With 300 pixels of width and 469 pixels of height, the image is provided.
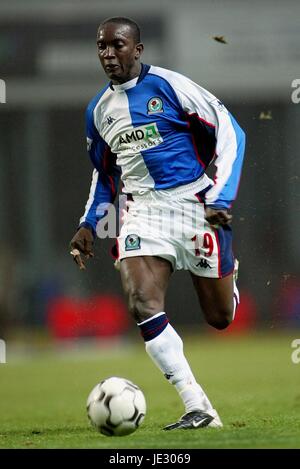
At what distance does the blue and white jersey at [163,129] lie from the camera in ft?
23.5

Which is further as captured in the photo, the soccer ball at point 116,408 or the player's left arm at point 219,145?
the player's left arm at point 219,145

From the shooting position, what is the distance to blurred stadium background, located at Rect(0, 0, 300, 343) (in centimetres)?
1781

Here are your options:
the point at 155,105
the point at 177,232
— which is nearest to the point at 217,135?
the point at 155,105

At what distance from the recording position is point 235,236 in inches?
675

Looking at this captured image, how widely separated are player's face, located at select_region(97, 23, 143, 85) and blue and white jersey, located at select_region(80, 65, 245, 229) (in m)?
0.13

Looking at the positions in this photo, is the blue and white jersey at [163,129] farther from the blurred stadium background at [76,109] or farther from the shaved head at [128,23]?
the blurred stadium background at [76,109]

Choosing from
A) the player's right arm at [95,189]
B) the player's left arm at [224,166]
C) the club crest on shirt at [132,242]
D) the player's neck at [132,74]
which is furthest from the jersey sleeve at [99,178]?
the player's left arm at [224,166]

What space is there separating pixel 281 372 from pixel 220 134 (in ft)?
18.2

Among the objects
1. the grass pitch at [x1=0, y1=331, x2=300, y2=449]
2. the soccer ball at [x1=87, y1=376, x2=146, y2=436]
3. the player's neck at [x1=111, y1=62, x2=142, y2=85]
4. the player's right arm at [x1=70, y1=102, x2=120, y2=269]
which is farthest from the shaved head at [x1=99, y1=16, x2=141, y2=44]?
the grass pitch at [x1=0, y1=331, x2=300, y2=449]

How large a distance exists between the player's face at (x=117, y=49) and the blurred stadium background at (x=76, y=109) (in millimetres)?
9831

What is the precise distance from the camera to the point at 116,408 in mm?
6477

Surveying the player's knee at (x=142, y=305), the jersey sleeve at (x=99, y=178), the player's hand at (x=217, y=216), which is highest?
the jersey sleeve at (x=99, y=178)

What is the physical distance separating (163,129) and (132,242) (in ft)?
2.28
